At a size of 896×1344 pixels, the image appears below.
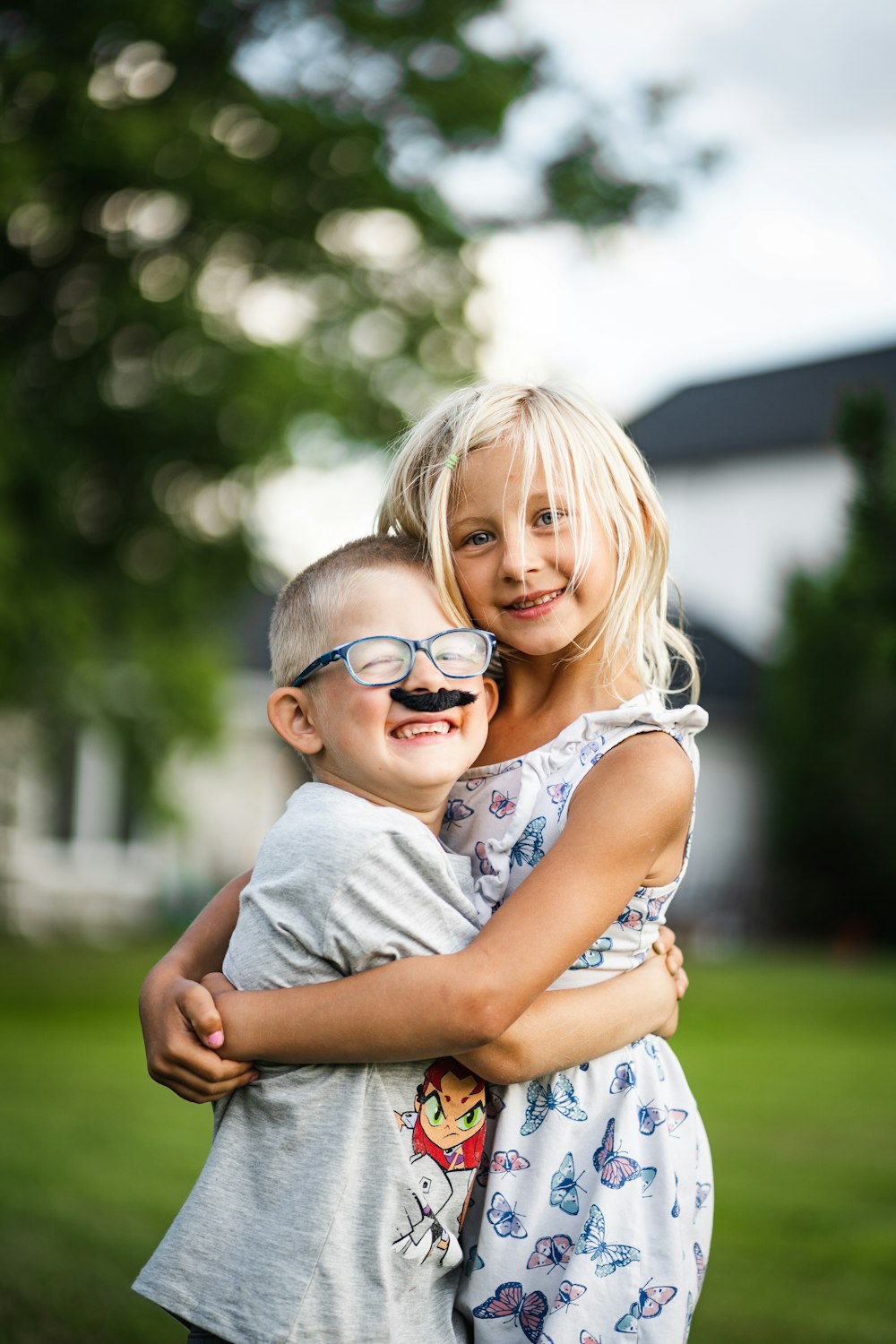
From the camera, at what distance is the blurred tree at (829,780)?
65.2 ft

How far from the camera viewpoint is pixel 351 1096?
6.61 feet

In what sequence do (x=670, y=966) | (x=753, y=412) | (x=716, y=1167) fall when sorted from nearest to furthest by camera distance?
(x=670, y=966) < (x=716, y=1167) < (x=753, y=412)

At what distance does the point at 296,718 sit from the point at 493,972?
1.75 feet

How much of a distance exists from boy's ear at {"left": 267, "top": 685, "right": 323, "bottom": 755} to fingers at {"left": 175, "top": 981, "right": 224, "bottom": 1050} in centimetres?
40

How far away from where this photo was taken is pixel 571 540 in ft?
7.47

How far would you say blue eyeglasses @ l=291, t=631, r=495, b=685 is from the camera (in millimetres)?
2146

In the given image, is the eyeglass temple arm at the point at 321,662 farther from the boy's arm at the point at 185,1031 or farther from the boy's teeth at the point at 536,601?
the boy's arm at the point at 185,1031

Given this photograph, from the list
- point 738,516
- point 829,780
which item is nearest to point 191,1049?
point 829,780

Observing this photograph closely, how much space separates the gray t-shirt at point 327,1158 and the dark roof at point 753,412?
28031 millimetres

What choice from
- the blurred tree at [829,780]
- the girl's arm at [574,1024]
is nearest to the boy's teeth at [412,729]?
the girl's arm at [574,1024]

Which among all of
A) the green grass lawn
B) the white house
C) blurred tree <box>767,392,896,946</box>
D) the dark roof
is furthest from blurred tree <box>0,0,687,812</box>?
the dark roof

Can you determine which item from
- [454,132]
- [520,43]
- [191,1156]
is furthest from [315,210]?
[191,1156]

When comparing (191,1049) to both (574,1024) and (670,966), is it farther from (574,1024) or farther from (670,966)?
(670,966)

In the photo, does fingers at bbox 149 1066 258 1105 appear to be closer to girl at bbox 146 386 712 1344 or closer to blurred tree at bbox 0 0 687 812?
girl at bbox 146 386 712 1344
